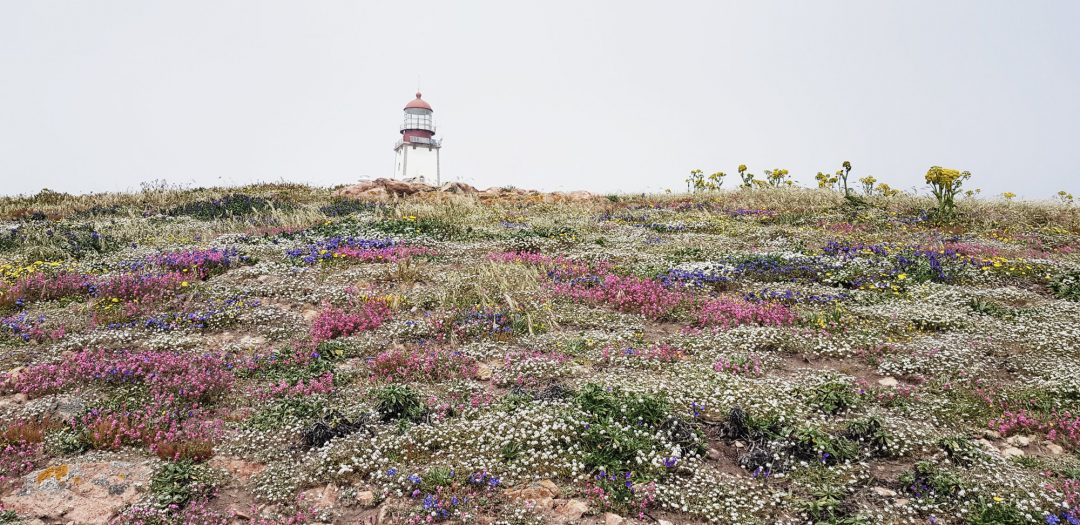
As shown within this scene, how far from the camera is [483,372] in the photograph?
29.6 ft

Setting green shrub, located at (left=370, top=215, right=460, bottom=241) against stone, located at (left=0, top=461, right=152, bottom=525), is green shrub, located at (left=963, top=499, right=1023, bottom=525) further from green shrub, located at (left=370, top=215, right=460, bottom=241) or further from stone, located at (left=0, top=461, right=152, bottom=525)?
green shrub, located at (left=370, top=215, right=460, bottom=241)

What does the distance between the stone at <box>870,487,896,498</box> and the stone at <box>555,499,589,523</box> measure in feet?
10.1

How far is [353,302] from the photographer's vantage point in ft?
39.3

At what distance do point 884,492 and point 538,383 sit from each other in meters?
4.48

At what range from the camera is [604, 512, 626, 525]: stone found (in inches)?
220

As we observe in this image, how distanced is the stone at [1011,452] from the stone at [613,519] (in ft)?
15.3

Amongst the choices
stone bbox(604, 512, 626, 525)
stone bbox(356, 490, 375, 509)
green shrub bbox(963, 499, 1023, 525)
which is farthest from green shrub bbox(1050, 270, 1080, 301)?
stone bbox(356, 490, 375, 509)

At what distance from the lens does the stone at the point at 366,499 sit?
599cm

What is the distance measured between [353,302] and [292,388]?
3.67 metres

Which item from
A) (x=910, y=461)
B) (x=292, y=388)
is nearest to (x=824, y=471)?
(x=910, y=461)

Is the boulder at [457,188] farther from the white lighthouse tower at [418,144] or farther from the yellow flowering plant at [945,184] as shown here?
the white lighthouse tower at [418,144]

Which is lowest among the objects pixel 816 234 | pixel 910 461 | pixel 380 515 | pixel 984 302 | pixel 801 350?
pixel 380 515

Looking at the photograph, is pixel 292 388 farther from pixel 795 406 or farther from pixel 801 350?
pixel 801 350

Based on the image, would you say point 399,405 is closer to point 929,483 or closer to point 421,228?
point 929,483
